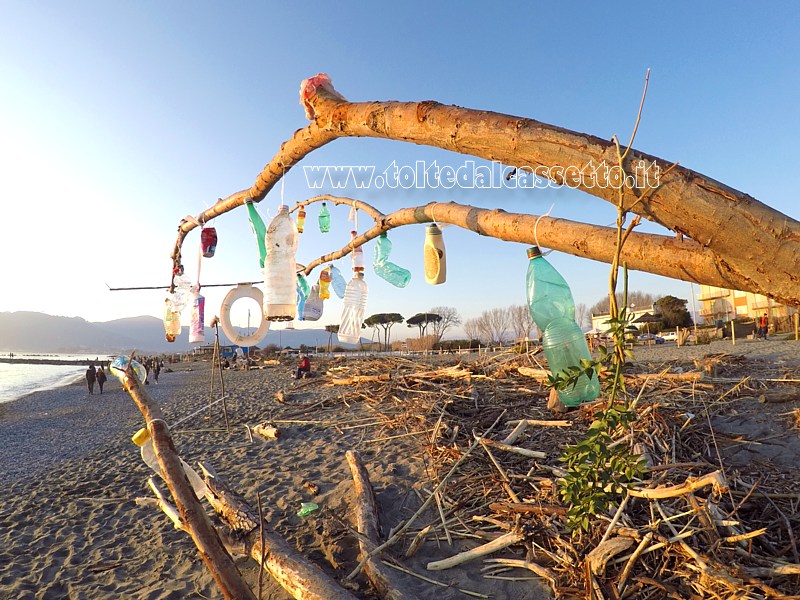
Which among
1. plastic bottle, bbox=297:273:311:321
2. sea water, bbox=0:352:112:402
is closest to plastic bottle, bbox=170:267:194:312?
plastic bottle, bbox=297:273:311:321

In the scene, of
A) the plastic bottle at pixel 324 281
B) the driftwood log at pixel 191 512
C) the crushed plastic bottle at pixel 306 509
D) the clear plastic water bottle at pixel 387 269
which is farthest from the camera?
the plastic bottle at pixel 324 281

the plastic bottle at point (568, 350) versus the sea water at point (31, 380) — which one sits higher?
the plastic bottle at point (568, 350)

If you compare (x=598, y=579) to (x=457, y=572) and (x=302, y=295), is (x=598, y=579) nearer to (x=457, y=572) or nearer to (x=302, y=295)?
(x=457, y=572)

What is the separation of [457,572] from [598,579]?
915mm

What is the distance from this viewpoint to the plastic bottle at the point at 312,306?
14.4 ft

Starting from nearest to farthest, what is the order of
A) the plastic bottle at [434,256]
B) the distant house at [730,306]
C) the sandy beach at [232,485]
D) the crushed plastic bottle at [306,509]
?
the plastic bottle at [434,256], the sandy beach at [232,485], the crushed plastic bottle at [306,509], the distant house at [730,306]

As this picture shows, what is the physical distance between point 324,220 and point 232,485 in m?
3.15

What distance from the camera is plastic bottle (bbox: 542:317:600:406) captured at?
1763 mm

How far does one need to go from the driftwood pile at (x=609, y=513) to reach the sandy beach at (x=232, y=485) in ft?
0.50

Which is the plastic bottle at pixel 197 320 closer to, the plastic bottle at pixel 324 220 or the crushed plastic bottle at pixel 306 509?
the plastic bottle at pixel 324 220

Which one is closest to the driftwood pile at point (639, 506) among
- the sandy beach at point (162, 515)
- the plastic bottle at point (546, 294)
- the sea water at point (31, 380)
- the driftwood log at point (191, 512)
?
the sandy beach at point (162, 515)

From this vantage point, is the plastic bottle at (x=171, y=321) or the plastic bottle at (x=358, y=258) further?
the plastic bottle at (x=171, y=321)

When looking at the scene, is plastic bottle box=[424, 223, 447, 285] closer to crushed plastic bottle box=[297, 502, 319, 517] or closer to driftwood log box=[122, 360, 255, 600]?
driftwood log box=[122, 360, 255, 600]

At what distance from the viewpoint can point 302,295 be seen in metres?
4.39
